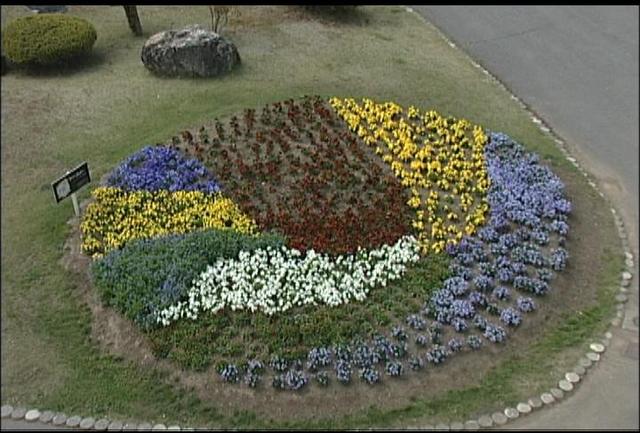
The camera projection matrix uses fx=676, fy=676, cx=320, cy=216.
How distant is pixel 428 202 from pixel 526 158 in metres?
2.02

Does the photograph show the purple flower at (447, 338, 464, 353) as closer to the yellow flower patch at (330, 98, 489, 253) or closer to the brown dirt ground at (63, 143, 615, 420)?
the brown dirt ground at (63, 143, 615, 420)

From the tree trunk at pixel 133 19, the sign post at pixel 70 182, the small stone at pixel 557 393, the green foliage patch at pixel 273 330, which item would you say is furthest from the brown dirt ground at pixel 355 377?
the tree trunk at pixel 133 19

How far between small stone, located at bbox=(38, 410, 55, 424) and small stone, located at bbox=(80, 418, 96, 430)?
0.33 metres

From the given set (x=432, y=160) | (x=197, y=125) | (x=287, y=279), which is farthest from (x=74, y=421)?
(x=432, y=160)

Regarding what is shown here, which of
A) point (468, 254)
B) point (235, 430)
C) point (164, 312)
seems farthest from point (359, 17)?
point (235, 430)

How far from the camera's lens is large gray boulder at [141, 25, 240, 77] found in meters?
12.3

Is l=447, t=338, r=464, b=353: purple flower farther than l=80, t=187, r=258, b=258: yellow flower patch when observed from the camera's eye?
No

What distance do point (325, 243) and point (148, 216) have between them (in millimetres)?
2309

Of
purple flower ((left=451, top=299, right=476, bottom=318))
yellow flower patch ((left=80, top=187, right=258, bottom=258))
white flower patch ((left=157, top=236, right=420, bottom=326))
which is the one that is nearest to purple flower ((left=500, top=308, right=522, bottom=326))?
purple flower ((left=451, top=299, right=476, bottom=318))

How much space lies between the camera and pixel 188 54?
12.3m

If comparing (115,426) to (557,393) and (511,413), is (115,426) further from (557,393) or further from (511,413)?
(557,393)

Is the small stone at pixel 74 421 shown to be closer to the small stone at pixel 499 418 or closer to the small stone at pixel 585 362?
the small stone at pixel 499 418

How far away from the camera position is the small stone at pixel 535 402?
6.44 m

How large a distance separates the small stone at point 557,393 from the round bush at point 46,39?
10422 millimetres
